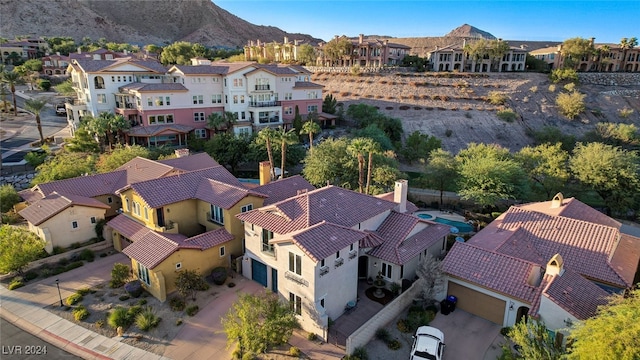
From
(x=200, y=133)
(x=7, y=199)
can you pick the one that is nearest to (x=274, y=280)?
(x=7, y=199)

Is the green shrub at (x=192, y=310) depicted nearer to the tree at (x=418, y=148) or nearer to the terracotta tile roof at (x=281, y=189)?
the terracotta tile roof at (x=281, y=189)

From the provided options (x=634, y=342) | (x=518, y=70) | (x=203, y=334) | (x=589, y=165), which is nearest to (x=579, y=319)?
(x=634, y=342)

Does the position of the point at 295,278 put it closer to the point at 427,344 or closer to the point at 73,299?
the point at 427,344

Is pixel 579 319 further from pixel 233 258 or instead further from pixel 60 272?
pixel 60 272

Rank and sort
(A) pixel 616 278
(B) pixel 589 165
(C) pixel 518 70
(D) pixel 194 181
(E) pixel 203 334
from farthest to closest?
(C) pixel 518 70 → (B) pixel 589 165 → (D) pixel 194 181 → (A) pixel 616 278 → (E) pixel 203 334

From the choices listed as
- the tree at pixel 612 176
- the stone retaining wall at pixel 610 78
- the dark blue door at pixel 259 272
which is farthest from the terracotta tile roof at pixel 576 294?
the stone retaining wall at pixel 610 78
